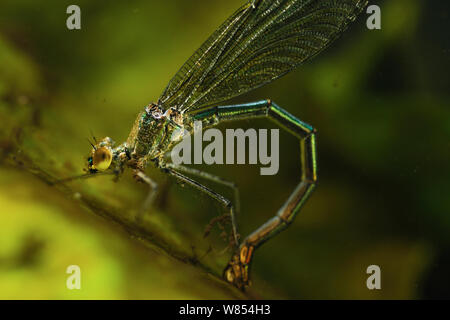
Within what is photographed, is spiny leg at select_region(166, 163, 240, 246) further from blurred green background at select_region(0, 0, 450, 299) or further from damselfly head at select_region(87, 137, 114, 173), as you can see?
damselfly head at select_region(87, 137, 114, 173)

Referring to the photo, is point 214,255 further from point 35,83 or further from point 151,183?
point 35,83

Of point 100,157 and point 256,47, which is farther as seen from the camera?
point 256,47

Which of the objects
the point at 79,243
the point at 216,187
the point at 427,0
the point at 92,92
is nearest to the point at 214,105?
the point at 216,187

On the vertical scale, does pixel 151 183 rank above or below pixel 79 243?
above

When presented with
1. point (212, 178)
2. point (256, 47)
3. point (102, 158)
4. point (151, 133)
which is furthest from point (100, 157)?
point (256, 47)

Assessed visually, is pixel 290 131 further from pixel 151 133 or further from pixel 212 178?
pixel 151 133
